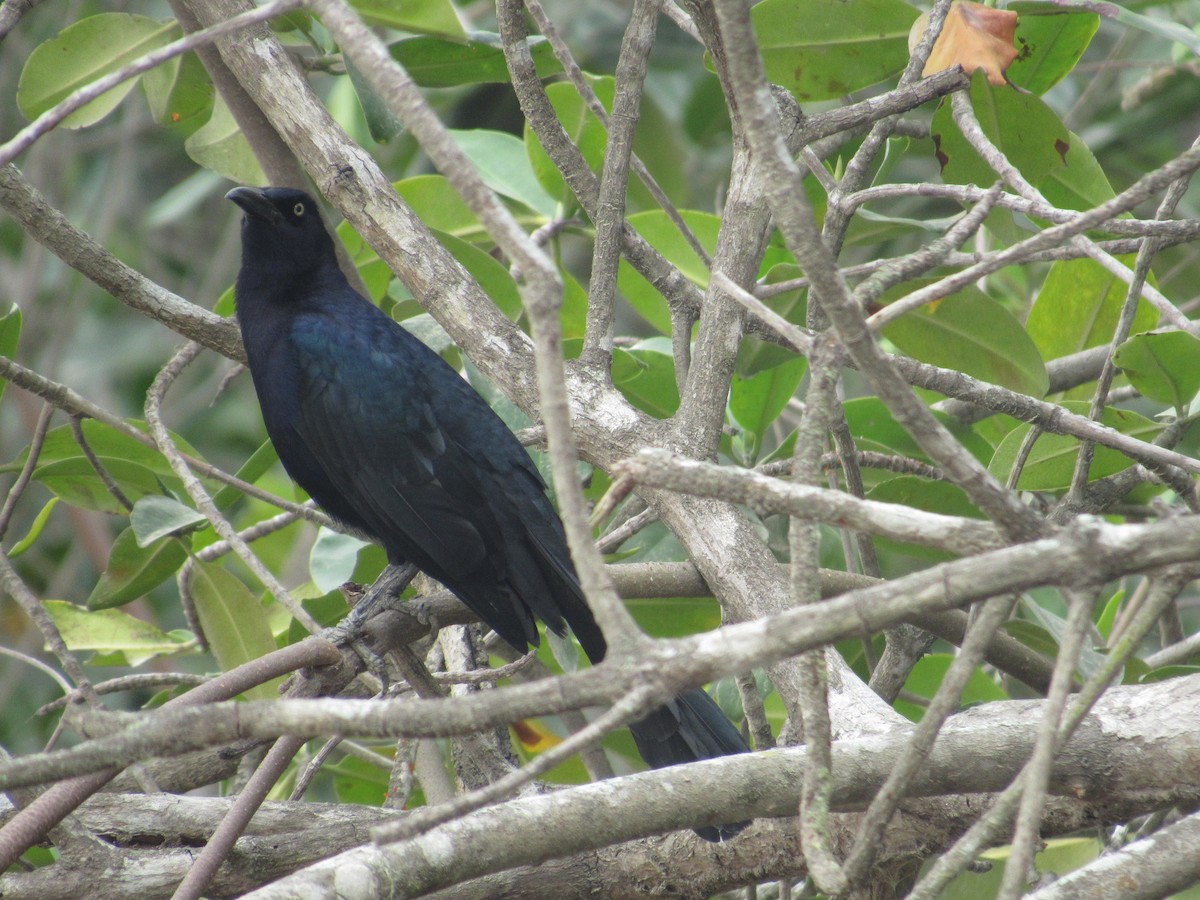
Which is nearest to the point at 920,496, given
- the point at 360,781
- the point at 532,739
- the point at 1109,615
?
the point at 1109,615

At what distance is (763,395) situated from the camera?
3055mm

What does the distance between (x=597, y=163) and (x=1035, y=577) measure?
7.77ft

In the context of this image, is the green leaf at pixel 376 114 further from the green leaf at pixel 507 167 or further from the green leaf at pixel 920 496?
the green leaf at pixel 920 496

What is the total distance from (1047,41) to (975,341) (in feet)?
2.33

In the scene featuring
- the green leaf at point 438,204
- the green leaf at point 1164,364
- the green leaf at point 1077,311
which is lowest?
the green leaf at point 1164,364

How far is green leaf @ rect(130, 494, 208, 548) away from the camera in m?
2.62

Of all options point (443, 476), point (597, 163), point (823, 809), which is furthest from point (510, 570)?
point (823, 809)

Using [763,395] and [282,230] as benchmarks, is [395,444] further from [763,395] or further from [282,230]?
[763,395]

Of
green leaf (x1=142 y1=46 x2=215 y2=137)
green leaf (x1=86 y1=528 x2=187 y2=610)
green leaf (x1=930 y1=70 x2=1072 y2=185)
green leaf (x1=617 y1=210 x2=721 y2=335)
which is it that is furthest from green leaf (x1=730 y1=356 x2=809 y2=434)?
green leaf (x1=142 y1=46 x2=215 y2=137)

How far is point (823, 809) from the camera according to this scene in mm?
1251

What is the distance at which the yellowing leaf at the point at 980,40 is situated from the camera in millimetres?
2316

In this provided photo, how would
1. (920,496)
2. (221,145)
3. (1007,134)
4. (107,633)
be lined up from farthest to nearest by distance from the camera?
(221,145) → (107,633) → (920,496) → (1007,134)

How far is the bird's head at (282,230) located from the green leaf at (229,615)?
0.98 m

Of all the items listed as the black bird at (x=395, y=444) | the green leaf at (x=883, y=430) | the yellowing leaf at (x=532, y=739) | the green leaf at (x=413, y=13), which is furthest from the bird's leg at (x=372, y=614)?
the green leaf at (x=413, y=13)
